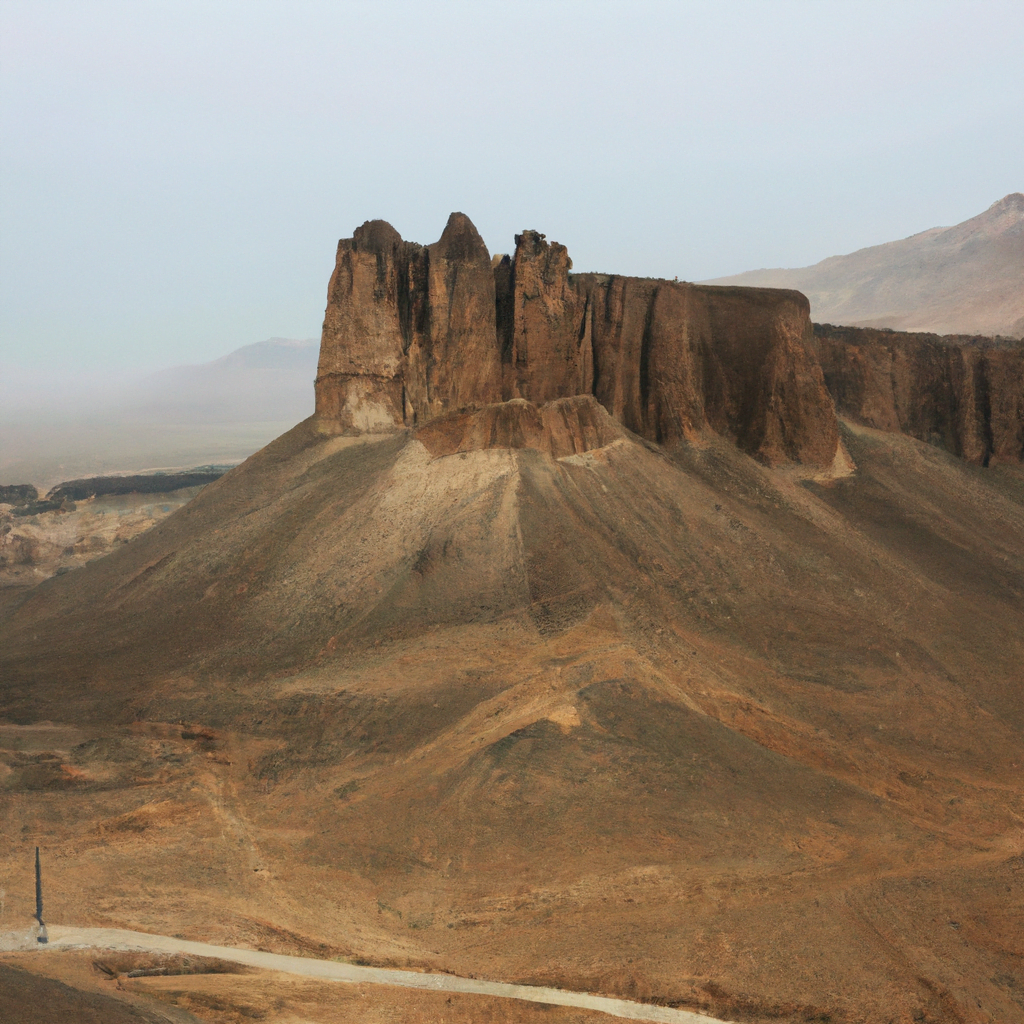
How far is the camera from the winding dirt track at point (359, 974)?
1120 centimetres

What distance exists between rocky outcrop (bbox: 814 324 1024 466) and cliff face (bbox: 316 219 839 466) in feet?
19.5

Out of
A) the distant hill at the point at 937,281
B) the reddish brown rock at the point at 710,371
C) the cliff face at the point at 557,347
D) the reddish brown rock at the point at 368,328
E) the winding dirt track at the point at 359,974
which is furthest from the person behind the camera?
the distant hill at the point at 937,281

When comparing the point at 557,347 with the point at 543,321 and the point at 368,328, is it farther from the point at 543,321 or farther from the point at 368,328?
→ the point at 368,328

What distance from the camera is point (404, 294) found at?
89.0 ft

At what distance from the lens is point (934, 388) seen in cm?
3375

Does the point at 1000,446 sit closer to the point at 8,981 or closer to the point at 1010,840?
the point at 1010,840

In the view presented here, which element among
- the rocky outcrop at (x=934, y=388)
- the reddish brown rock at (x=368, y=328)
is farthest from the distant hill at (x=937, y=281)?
the reddish brown rock at (x=368, y=328)

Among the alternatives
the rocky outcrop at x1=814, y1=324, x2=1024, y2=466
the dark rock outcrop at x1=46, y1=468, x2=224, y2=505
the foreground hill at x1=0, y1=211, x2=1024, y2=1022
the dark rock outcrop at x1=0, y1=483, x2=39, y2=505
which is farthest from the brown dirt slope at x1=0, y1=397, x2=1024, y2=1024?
the dark rock outcrop at x1=46, y1=468, x2=224, y2=505

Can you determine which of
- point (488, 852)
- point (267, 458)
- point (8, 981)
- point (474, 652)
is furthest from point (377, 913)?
point (267, 458)

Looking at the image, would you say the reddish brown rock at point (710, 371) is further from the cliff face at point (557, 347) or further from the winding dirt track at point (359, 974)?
the winding dirt track at point (359, 974)

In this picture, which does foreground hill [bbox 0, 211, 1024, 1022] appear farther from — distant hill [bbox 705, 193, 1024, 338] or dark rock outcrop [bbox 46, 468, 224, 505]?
distant hill [bbox 705, 193, 1024, 338]

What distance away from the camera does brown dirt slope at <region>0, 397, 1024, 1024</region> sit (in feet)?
42.1

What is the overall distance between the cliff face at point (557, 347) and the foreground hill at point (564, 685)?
124 mm

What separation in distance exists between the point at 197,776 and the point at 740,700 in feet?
38.7
